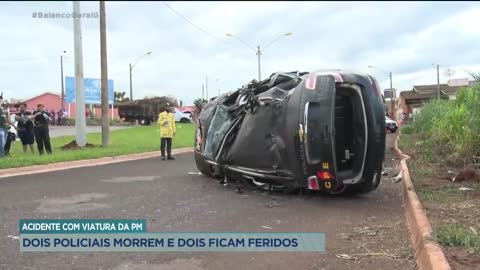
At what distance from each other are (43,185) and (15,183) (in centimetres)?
66


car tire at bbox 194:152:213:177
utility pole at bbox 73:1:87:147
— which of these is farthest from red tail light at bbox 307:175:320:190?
utility pole at bbox 73:1:87:147

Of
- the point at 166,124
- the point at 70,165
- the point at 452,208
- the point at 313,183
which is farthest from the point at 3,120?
the point at 452,208

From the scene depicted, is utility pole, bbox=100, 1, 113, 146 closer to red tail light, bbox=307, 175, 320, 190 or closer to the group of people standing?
the group of people standing

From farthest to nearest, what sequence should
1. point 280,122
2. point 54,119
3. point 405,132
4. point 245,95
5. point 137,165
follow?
point 54,119 < point 405,132 < point 137,165 < point 245,95 < point 280,122

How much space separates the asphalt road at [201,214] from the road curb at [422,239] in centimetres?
12

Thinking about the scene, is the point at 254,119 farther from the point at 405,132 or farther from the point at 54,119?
the point at 54,119

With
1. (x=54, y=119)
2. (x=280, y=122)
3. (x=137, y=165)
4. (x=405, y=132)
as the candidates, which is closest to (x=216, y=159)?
(x=280, y=122)

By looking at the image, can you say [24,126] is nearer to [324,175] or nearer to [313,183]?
[313,183]

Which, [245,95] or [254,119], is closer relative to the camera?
[254,119]

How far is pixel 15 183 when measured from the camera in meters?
9.89

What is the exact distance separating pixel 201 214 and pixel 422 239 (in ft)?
9.83

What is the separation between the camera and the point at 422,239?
506 centimetres

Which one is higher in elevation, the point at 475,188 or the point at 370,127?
the point at 370,127

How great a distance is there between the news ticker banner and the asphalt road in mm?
153
